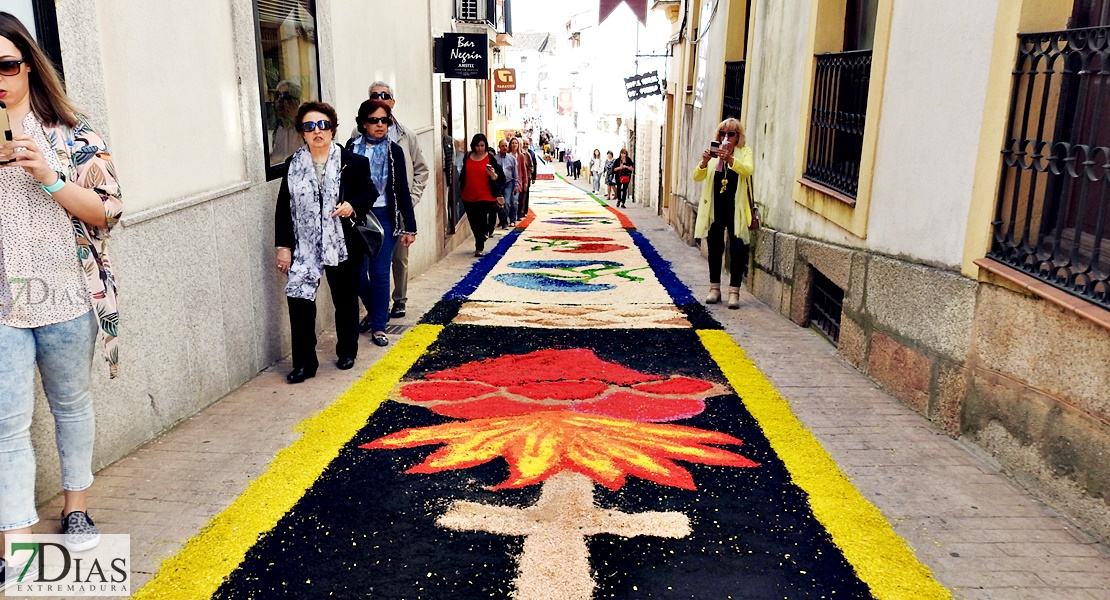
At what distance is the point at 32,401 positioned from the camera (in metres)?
2.92

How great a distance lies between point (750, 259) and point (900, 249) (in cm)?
364

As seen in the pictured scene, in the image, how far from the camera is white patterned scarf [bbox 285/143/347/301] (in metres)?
5.15

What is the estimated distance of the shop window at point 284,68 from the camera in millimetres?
5715

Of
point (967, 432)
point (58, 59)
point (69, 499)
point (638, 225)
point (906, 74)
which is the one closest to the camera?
point (69, 499)

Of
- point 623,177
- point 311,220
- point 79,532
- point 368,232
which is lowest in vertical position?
point 623,177

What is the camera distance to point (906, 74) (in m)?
5.16

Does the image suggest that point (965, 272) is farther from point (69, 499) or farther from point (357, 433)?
point (69, 499)

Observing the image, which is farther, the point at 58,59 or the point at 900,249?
the point at 900,249

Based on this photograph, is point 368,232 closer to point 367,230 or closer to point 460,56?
point 367,230

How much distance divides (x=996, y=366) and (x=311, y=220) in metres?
3.93

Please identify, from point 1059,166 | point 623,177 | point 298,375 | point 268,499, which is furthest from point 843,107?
point 623,177

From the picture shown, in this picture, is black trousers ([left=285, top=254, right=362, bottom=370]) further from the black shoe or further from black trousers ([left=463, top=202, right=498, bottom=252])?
black trousers ([left=463, top=202, right=498, bottom=252])

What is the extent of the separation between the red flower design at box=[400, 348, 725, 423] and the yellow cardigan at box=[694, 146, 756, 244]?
2350 mm

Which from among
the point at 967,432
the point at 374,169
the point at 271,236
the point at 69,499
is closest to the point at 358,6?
the point at 374,169
